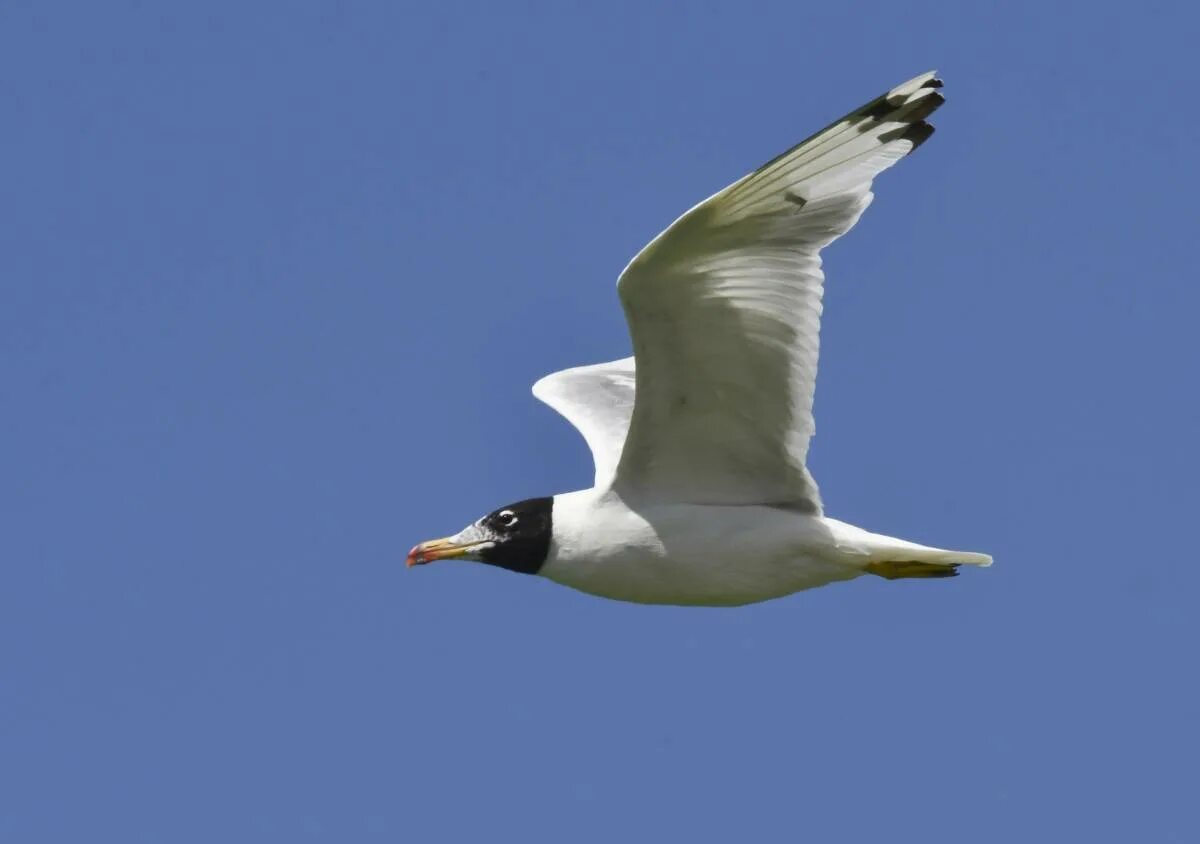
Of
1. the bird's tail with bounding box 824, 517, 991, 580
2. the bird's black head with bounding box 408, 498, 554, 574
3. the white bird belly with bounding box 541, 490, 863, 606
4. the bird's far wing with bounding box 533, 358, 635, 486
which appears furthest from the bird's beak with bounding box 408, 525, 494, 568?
the bird's tail with bounding box 824, 517, 991, 580

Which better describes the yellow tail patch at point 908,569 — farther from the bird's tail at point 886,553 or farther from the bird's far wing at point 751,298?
the bird's far wing at point 751,298

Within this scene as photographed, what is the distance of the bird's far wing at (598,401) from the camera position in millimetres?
12461

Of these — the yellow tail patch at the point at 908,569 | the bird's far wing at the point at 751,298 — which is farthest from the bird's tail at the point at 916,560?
the bird's far wing at the point at 751,298

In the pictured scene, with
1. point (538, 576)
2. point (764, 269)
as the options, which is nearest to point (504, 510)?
point (538, 576)

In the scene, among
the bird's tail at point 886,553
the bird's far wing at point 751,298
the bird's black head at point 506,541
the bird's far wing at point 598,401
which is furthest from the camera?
the bird's far wing at point 598,401

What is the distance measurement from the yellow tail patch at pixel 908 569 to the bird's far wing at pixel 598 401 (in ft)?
5.68

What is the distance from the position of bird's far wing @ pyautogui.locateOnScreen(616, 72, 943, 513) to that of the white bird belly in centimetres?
28

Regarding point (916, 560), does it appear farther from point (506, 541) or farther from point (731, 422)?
point (506, 541)

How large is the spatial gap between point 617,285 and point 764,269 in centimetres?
75

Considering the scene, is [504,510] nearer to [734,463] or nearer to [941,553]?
[734,463]

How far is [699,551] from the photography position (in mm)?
10914

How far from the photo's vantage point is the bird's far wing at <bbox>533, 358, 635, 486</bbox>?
12.5 metres

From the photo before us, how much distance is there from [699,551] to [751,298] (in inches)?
58.2

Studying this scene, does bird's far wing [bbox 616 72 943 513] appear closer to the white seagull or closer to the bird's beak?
the white seagull
